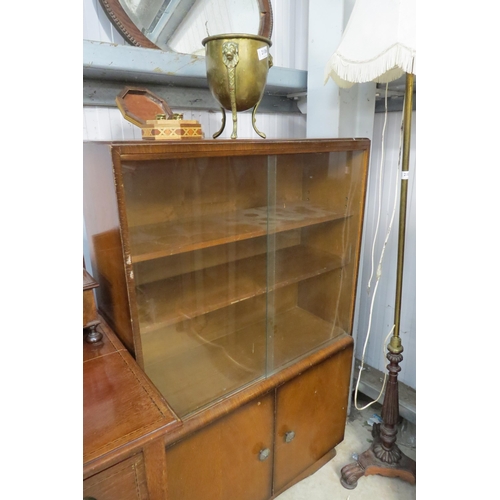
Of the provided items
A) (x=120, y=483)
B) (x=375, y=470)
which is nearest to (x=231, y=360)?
(x=120, y=483)

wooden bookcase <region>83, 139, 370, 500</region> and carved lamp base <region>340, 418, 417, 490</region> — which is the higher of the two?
wooden bookcase <region>83, 139, 370, 500</region>

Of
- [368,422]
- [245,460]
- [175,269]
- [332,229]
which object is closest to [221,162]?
[175,269]

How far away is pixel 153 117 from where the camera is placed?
3.22 ft

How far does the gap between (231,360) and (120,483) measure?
2.01 feet

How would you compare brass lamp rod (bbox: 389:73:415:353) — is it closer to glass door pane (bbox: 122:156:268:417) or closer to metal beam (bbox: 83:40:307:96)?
glass door pane (bbox: 122:156:268:417)

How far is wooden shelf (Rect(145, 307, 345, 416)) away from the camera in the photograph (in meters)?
1.05

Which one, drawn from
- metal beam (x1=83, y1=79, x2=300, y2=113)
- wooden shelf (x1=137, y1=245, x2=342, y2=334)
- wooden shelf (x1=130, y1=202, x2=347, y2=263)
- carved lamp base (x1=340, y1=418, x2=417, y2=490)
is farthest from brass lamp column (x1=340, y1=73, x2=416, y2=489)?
metal beam (x1=83, y1=79, x2=300, y2=113)

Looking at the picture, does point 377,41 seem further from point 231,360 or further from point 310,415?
point 310,415

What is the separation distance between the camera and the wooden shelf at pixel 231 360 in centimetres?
105

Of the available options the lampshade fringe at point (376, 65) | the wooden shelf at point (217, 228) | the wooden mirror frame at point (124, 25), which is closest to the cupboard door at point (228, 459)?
the wooden shelf at point (217, 228)

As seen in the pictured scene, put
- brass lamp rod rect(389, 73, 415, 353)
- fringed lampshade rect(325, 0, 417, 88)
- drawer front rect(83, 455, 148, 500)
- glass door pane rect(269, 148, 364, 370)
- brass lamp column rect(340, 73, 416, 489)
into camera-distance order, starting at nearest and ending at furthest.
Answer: drawer front rect(83, 455, 148, 500) < fringed lampshade rect(325, 0, 417, 88) < brass lamp rod rect(389, 73, 415, 353) < glass door pane rect(269, 148, 364, 370) < brass lamp column rect(340, 73, 416, 489)

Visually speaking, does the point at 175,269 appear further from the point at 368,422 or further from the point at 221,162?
the point at 368,422

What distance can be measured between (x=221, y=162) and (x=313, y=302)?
2.27ft
